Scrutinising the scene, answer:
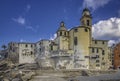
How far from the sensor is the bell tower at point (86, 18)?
8888 cm

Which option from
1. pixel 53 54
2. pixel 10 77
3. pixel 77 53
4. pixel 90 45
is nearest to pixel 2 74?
pixel 10 77

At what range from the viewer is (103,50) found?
8712 cm

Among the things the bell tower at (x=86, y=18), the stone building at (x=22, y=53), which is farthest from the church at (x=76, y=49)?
the stone building at (x=22, y=53)

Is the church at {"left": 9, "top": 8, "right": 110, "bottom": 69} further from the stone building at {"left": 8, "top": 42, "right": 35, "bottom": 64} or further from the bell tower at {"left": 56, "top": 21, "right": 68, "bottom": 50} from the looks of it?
the stone building at {"left": 8, "top": 42, "right": 35, "bottom": 64}

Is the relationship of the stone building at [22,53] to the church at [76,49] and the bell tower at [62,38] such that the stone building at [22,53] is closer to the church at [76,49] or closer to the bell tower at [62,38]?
the church at [76,49]

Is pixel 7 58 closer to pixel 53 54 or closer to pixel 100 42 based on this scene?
pixel 53 54

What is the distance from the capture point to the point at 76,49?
8344cm

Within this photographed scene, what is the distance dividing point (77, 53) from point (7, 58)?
1274 inches

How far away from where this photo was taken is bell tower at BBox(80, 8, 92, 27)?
88875 mm

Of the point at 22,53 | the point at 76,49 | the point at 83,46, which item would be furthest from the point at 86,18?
the point at 22,53

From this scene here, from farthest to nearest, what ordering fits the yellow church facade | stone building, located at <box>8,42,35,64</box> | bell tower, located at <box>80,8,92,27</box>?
stone building, located at <box>8,42,35,64</box>
bell tower, located at <box>80,8,92,27</box>
the yellow church facade

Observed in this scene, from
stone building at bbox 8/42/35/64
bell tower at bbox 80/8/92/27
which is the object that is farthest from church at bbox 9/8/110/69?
stone building at bbox 8/42/35/64

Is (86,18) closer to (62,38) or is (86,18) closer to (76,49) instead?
(62,38)

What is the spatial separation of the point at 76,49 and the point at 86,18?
13.5m
